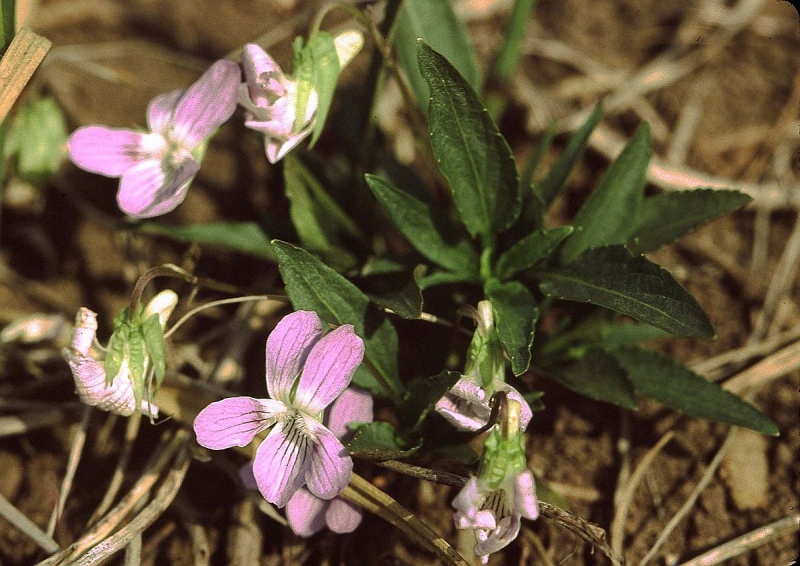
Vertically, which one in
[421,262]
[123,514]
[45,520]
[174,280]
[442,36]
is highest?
[442,36]

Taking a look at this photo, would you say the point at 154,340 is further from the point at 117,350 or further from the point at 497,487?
the point at 497,487

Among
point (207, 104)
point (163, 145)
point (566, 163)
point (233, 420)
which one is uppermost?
point (207, 104)

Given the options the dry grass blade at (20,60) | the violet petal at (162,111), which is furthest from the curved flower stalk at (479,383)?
the dry grass blade at (20,60)

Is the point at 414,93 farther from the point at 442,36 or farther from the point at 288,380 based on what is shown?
the point at 288,380

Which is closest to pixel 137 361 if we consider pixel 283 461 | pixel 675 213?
pixel 283 461

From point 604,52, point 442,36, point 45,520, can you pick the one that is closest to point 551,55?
point 604,52

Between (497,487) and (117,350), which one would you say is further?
(117,350)
